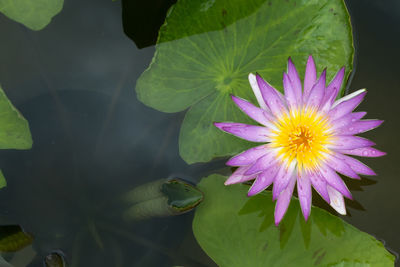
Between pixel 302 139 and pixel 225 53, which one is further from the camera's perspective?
pixel 225 53

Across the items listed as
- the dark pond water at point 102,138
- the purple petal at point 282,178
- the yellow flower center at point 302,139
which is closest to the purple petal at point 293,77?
the yellow flower center at point 302,139

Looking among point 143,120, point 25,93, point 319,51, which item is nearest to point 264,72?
point 319,51

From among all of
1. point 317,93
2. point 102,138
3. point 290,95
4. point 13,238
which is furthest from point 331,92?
point 13,238

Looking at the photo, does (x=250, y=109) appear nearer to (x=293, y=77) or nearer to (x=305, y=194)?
(x=293, y=77)

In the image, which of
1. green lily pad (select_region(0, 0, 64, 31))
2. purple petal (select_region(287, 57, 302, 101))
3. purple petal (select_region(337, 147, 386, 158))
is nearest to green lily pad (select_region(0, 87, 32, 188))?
green lily pad (select_region(0, 0, 64, 31))

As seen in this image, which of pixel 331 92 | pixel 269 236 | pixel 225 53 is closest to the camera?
pixel 331 92

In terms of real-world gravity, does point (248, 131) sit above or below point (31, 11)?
below
